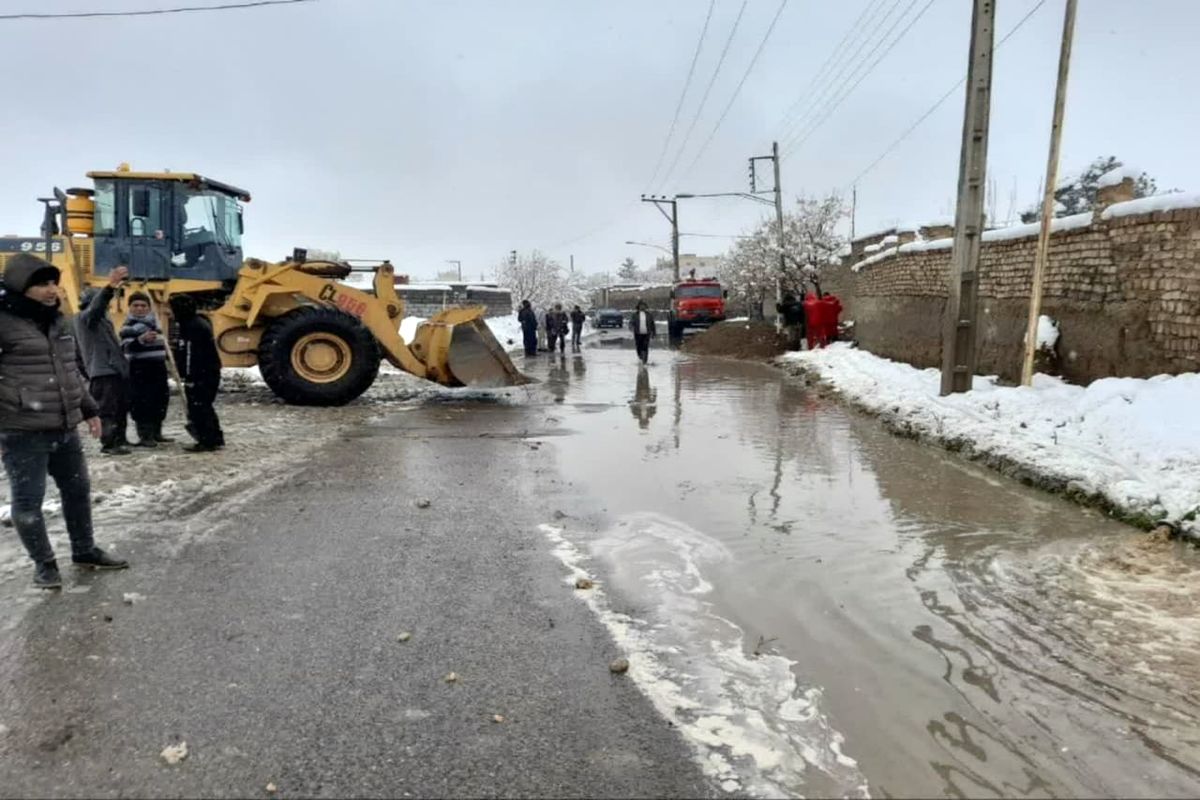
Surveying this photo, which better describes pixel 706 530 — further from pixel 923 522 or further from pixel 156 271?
pixel 156 271

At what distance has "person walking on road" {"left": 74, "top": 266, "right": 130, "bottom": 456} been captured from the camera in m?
8.29

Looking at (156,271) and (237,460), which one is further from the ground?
(156,271)

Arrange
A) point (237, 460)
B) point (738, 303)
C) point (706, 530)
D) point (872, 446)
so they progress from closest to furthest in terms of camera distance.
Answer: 1. point (706, 530)
2. point (237, 460)
3. point (872, 446)
4. point (738, 303)

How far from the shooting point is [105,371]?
27.3ft

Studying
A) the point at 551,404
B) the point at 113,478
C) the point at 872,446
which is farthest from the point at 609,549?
the point at 551,404

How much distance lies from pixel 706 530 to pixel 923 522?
1634 millimetres

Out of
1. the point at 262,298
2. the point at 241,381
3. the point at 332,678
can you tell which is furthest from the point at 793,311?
the point at 332,678

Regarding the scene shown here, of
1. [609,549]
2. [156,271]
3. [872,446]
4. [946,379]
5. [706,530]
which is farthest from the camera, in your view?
[156,271]

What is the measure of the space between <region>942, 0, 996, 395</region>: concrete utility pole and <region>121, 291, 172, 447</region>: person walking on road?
933 cm

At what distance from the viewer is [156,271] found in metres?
12.9

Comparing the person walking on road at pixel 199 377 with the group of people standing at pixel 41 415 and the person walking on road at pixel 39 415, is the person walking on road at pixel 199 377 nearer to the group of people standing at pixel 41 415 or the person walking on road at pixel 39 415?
the group of people standing at pixel 41 415

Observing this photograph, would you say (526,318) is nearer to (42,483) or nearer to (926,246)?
(926,246)

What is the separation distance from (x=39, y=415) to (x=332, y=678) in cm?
246

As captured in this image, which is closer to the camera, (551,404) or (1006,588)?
(1006,588)
